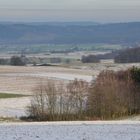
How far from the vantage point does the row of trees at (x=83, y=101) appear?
3781cm

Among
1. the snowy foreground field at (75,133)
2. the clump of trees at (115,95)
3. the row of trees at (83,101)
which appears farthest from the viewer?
the clump of trees at (115,95)

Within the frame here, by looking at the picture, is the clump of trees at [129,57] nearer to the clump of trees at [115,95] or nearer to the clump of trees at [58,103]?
the clump of trees at [115,95]

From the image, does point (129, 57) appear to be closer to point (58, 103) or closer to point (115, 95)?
point (115, 95)

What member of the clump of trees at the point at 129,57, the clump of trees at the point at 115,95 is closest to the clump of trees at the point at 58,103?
the clump of trees at the point at 115,95

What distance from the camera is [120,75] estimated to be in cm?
4616

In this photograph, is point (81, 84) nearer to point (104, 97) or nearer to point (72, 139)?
point (104, 97)

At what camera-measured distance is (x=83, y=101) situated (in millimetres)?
39469

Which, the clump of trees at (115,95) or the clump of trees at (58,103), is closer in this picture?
the clump of trees at (58,103)

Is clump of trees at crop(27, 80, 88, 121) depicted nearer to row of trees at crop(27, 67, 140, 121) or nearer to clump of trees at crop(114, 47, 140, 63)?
row of trees at crop(27, 67, 140, 121)

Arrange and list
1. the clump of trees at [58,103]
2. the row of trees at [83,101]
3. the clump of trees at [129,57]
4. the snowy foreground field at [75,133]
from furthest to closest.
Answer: the clump of trees at [129,57] → the row of trees at [83,101] → the clump of trees at [58,103] → the snowy foreground field at [75,133]

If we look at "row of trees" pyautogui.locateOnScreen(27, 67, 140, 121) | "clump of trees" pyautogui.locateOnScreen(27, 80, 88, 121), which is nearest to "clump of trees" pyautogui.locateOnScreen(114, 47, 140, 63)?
"row of trees" pyautogui.locateOnScreen(27, 67, 140, 121)

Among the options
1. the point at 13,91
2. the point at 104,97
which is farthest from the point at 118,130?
the point at 13,91

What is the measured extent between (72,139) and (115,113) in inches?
811

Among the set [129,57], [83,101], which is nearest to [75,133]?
[83,101]
